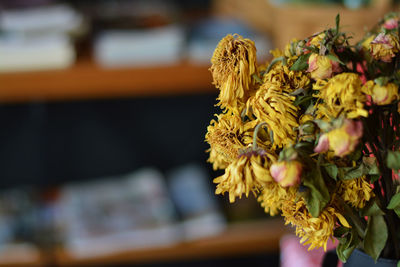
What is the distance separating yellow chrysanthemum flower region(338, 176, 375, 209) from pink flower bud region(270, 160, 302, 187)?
7cm

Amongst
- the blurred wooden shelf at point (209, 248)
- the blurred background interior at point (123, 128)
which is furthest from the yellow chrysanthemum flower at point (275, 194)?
the blurred wooden shelf at point (209, 248)

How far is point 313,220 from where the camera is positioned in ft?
1.44

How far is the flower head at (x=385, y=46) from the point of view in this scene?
45cm

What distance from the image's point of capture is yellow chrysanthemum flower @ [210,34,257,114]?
452 millimetres

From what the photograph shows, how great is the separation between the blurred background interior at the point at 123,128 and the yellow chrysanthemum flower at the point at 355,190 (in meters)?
0.66

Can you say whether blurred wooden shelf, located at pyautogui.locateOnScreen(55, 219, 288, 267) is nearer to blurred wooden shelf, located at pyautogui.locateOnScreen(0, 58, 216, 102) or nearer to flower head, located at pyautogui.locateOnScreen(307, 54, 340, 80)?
blurred wooden shelf, located at pyautogui.locateOnScreen(0, 58, 216, 102)

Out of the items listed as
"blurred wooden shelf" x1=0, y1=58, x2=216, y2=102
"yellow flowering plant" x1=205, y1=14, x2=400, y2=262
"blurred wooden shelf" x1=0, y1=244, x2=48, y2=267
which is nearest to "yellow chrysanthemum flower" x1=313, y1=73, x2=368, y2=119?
"yellow flowering plant" x1=205, y1=14, x2=400, y2=262

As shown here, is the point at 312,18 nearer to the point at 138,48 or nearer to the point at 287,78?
the point at 138,48

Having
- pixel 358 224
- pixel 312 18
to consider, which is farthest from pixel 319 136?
pixel 312 18

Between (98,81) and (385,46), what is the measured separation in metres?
0.87

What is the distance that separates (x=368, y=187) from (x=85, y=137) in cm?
132

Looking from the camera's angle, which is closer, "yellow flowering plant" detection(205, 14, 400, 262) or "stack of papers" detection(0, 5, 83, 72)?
"yellow flowering plant" detection(205, 14, 400, 262)

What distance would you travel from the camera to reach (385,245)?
49cm

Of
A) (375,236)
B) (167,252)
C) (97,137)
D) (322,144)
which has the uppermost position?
(322,144)
